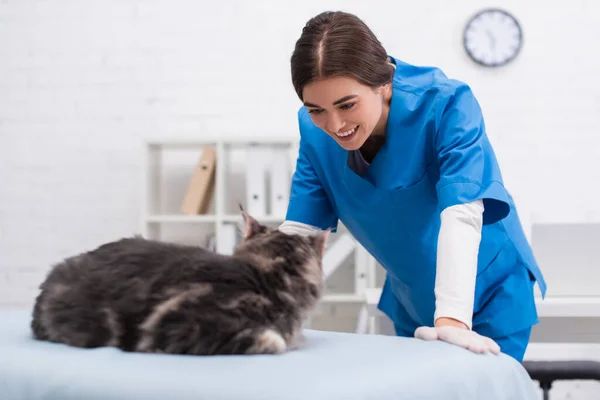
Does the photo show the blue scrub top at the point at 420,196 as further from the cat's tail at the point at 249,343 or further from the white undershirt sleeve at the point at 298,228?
the cat's tail at the point at 249,343

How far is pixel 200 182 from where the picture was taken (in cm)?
290

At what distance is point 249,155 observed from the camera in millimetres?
2812

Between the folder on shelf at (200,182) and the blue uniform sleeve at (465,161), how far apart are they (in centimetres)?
Result: 174

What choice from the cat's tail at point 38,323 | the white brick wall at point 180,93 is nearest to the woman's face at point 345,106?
the cat's tail at point 38,323

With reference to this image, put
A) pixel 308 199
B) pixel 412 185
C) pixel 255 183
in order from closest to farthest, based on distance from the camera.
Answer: pixel 412 185
pixel 308 199
pixel 255 183

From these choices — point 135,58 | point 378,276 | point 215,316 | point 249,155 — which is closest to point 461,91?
point 215,316

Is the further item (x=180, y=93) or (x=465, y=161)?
(x=180, y=93)

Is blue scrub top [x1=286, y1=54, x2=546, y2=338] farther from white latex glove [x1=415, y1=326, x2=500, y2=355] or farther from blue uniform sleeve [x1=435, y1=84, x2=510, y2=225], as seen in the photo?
white latex glove [x1=415, y1=326, x2=500, y2=355]

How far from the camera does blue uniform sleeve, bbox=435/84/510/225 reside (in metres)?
1.15

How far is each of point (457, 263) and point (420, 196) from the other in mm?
296

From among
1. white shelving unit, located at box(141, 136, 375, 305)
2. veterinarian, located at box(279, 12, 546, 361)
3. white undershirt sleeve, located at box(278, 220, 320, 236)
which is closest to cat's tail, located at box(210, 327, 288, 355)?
veterinarian, located at box(279, 12, 546, 361)

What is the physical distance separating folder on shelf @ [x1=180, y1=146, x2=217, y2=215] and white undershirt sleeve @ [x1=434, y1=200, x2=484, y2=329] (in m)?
1.88

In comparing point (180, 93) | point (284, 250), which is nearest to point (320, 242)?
point (284, 250)

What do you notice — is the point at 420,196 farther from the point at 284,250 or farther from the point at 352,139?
the point at 284,250
